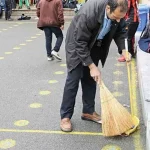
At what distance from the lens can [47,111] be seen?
4.03 m

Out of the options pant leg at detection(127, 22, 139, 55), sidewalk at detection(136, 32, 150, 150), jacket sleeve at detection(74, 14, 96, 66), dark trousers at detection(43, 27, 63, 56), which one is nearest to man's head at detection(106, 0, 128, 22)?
jacket sleeve at detection(74, 14, 96, 66)

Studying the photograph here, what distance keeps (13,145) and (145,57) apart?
3.06 m

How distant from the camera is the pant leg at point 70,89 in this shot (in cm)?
334

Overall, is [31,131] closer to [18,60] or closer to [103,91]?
[103,91]

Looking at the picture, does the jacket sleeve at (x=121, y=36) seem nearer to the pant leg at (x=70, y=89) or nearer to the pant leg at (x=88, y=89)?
the pant leg at (x=88, y=89)

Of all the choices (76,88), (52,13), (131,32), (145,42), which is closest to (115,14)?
(76,88)

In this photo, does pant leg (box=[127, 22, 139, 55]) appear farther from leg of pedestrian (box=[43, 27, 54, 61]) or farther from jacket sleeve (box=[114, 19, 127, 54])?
jacket sleeve (box=[114, 19, 127, 54])

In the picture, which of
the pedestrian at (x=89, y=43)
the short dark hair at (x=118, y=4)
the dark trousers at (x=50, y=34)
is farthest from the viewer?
the dark trousers at (x=50, y=34)

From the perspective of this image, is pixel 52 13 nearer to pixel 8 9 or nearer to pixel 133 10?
pixel 133 10

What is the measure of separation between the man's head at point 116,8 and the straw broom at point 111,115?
0.72m

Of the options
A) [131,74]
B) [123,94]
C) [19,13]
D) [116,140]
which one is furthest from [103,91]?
[19,13]

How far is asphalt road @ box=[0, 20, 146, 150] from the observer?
3273 mm

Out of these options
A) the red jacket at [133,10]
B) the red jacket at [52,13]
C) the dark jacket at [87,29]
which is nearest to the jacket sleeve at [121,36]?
the dark jacket at [87,29]

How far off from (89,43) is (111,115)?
74 centimetres
